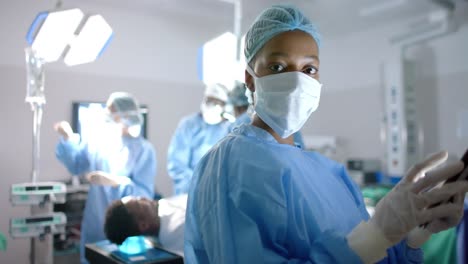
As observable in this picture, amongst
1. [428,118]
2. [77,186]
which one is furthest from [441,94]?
[77,186]

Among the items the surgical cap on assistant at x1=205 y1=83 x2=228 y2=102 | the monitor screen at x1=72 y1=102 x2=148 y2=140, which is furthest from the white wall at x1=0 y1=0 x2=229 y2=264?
the surgical cap on assistant at x1=205 y1=83 x2=228 y2=102

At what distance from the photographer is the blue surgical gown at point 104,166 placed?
234 cm

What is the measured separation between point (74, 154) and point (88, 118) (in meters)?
0.34

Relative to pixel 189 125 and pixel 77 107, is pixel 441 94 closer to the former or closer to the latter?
pixel 189 125

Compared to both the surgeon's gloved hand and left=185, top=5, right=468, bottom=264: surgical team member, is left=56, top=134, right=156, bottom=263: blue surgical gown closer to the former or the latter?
the surgeon's gloved hand

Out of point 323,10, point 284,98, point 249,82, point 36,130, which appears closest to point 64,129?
point 36,130

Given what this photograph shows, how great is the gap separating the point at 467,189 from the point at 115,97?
6.88ft

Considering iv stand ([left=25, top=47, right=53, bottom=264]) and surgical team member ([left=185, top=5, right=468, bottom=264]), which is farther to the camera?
iv stand ([left=25, top=47, right=53, bottom=264])

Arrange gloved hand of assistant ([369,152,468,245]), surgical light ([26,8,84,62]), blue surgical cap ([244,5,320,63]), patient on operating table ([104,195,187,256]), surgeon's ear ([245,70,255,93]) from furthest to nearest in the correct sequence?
surgical light ([26,8,84,62]) < patient on operating table ([104,195,187,256]) < surgeon's ear ([245,70,255,93]) < blue surgical cap ([244,5,320,63]) < gloved hand of assistant ([369,152,468,245])

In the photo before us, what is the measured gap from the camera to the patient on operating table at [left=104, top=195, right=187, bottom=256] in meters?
1.69

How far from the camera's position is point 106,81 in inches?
113

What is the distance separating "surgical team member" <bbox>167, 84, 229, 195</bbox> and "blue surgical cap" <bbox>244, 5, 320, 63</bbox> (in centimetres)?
190

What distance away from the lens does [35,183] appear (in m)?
1.91

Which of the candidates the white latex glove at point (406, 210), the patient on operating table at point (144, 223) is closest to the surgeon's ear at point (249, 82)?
the white latex glove at point (406, 210)
